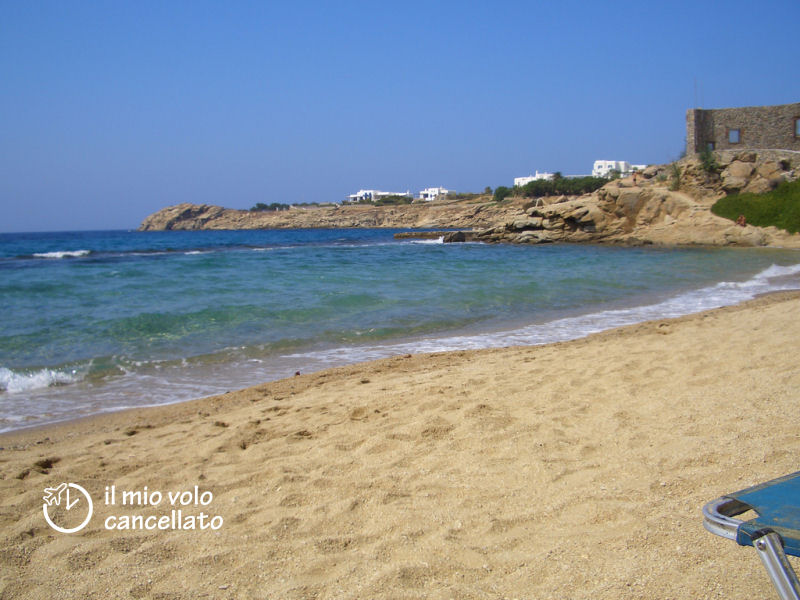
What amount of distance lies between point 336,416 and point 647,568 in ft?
9.18

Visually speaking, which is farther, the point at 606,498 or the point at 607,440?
the point at 607,440

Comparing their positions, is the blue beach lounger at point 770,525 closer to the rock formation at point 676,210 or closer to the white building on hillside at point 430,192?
the rock formation at point 676,210

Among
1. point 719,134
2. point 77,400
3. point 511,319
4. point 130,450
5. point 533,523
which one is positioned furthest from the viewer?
point 719,134

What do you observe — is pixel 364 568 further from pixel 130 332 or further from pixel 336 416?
pixel 130 332

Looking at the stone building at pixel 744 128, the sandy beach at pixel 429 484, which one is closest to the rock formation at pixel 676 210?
the stone building at pixel 744 128

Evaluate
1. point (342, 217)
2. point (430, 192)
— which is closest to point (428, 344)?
point (342, 217)

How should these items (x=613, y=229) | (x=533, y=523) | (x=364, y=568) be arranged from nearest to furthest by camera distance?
1. (x=364, y=568)
2. (x=533, y=523)
3. (x=613, y=229)

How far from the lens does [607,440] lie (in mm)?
3582

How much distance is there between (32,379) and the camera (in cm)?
666

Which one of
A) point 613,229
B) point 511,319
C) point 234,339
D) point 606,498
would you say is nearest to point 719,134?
point 613,229

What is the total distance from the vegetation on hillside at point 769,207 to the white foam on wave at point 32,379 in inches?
1115

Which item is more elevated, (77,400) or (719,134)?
(719,134)
